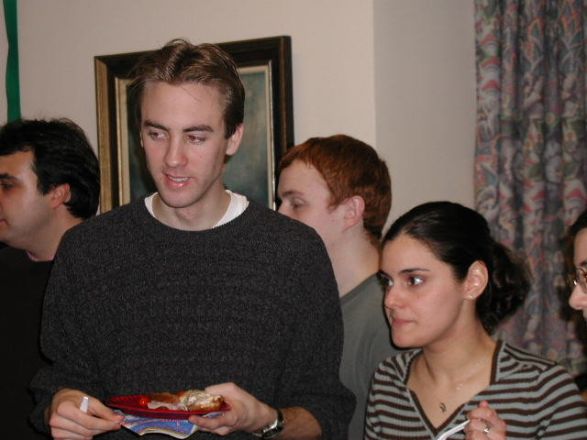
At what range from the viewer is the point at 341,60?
2.62 meters

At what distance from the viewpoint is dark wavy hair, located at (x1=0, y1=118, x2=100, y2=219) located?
242cm

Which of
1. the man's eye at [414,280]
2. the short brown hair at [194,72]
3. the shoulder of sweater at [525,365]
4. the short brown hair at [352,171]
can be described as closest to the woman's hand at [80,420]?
the short brown hair at [194,72]

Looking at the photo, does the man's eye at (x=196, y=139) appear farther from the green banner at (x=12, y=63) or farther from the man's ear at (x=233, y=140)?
the green banner at (x=12, y=63)

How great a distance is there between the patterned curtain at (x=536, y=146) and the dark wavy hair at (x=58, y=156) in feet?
4.64

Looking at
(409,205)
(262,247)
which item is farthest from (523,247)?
(262,247)

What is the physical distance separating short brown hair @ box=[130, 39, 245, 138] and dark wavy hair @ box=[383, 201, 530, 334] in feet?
1.56

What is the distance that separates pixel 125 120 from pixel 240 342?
1.50 metres

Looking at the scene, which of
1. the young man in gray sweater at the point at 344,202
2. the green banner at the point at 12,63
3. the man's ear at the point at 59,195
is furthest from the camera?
the green banner at the point at 12,63

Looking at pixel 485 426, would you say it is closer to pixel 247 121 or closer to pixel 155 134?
pixel 155 134

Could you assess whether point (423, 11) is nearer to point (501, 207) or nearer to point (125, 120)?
point (501, 207)

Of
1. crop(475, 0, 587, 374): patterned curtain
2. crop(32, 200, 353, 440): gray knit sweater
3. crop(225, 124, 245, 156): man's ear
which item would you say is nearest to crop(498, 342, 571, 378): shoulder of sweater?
crop(32, 200, 353, 440): gray knit sweater

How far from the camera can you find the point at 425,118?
2.87m

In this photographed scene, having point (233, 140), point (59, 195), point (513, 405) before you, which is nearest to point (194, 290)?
point (233, 140)

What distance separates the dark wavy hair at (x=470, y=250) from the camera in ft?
6.26
